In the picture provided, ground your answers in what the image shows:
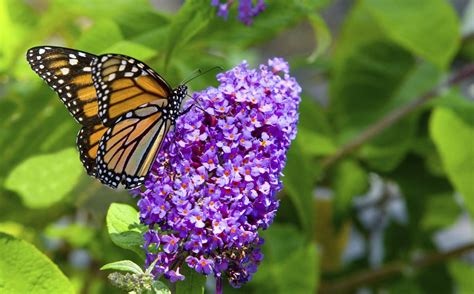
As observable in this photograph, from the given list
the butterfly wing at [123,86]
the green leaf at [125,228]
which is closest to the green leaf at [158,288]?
the green leaf at [125,228]

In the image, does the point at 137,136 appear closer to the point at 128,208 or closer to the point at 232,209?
the point at 128,208

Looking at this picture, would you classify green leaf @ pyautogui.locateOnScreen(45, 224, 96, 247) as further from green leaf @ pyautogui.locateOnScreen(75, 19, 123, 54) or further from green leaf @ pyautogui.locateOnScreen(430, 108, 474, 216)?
green leaf @ pyautogui.locateOnScreen(430, 108, 474, 216)

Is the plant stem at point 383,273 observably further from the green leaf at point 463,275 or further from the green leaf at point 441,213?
the green leaf at point 441,213

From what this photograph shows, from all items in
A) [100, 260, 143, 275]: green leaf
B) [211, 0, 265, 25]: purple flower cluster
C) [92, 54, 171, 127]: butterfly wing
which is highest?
[211, 0, 265, 25]: purple flower cluster

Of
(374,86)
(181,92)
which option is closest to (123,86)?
(181,92)

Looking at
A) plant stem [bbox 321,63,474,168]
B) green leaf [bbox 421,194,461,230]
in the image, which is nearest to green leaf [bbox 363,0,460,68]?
plant stem [bbox 321,63,474,168]

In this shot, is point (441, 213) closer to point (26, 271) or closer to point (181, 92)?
point (181, 92)
